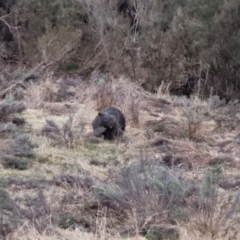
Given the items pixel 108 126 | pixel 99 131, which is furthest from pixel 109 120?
pixel 99 131

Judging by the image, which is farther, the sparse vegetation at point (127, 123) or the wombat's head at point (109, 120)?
the wombat's head at point (109, 120)

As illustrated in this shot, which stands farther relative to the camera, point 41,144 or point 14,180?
point 41,144

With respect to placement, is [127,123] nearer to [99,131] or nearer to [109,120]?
[109,120]

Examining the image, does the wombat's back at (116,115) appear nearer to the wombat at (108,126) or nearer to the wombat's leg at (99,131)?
the wombat at (108,126)

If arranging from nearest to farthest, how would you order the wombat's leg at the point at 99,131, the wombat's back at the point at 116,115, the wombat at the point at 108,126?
the wombat's leg at the point at 99,131 < the wombat at the point at 108,126 < the wombat's back at the point at 116,115

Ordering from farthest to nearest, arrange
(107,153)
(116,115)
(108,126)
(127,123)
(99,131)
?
(127,123)
(116,115)
(108,126)
(99,131)
(107,153)

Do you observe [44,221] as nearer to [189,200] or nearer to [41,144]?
[189,200]

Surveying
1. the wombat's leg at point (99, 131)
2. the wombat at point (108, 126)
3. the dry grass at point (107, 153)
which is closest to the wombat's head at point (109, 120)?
the wombat at point (108, 126)

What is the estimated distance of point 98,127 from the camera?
7.59 meters

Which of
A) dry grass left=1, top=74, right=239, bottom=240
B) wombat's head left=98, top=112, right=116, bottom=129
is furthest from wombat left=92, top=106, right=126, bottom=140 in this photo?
dry grass left=1, top=74, right=239, bottom=240

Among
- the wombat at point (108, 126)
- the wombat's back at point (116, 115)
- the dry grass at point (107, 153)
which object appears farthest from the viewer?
the wombat's back at point (116, 115)

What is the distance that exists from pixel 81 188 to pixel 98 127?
2407mm

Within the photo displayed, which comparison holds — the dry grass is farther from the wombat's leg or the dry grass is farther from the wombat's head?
the wombat's head

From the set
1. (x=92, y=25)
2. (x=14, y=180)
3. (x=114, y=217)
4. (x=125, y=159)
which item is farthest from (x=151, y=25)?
(x=114, y=217)
